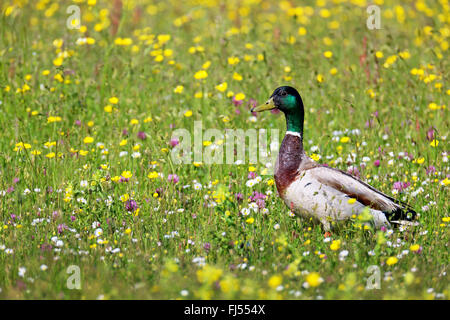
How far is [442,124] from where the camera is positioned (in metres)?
7.24

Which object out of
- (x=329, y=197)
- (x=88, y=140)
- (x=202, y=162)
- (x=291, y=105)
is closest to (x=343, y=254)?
(x=329, y=197)

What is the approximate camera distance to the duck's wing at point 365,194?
200 inches

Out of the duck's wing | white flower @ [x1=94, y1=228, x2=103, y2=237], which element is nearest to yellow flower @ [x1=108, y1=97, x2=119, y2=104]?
white flower @ [x1=94, y1=228, x2=103, y2=237]

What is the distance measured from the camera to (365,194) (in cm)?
511

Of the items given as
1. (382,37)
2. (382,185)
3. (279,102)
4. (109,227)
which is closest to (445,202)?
(382,185)

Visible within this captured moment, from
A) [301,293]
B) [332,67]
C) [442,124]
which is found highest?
[332,67]

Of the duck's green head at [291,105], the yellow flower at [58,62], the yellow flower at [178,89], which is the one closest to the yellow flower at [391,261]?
the duck's green head at [291,105]

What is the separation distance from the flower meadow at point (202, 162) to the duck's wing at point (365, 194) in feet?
0.47

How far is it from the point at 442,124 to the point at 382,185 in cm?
173

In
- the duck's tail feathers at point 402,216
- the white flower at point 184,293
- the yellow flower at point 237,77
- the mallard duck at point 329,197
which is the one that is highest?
the yellow flower at point 237,77

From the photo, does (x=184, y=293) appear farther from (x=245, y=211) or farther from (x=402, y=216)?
(x=402, y=216)

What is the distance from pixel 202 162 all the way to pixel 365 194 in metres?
1.96

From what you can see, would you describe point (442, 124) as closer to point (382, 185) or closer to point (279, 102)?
point (382, 185)

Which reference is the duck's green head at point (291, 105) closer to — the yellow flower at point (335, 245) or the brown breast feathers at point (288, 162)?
the brown breast feathers at point (288, 162)
